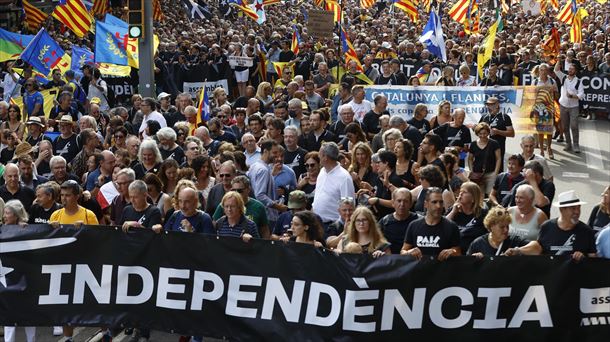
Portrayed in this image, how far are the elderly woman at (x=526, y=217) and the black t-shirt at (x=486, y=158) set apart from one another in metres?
3.94

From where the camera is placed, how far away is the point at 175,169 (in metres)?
11.8

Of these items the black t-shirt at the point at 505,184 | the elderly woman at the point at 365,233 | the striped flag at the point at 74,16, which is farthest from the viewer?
the striped flag at the point at 74,16

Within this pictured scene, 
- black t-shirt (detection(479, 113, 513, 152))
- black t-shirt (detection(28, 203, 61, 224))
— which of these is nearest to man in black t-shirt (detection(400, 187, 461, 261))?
black t-shirt (detection(28, 203, 61, 224))

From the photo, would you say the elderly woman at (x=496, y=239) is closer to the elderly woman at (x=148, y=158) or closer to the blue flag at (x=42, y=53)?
the elderly woman at (x=148, y=158)

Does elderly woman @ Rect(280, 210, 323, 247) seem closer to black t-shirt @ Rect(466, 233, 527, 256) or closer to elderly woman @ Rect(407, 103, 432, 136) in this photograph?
black t-shirt @ Rect(466, 233, 527, 256)

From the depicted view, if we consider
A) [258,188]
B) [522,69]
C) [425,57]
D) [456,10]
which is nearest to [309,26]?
[425,57]

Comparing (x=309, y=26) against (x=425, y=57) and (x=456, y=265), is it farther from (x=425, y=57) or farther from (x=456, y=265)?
(x=456, y=265)

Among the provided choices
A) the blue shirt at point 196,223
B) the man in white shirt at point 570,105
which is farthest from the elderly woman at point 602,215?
the man in white shirt at point 570,105

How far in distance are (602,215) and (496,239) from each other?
4.20 feet

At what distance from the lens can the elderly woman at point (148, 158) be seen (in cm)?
1239

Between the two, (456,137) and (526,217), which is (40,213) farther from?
(456,137)

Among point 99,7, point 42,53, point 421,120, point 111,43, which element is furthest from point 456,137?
point 99,7

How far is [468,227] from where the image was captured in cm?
1021

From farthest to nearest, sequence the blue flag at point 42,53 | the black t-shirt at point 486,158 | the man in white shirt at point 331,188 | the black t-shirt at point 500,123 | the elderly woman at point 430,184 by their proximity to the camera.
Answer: the blue flag at point 42,53
the black t-shirt at point 500,123
the black t-shirt at point 486,158
the man in white shirt at point 331,188
the elderly woman at point 430,184
